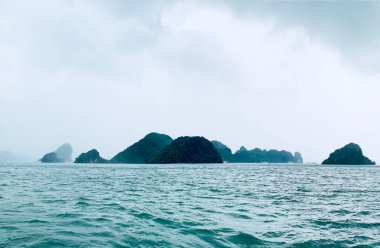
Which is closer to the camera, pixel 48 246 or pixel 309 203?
pixel 48 246

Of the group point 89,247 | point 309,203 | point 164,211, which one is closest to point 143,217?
point 164,211

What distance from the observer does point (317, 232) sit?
47.0ft

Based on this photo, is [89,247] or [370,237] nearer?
[89,247]

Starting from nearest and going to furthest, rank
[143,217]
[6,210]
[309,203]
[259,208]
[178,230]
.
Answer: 1. [178,230]
2. [143,217]
3. [6,210]
4. [259,208]
5. [309,203]

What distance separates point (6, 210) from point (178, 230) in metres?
12.5

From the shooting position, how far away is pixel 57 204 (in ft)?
71.0

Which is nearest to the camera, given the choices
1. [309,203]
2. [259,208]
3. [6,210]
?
[6,210]

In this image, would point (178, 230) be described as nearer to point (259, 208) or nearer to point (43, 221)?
point (43, 221)

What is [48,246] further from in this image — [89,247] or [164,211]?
[164,211]

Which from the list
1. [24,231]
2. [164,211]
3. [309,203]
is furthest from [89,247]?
[309,203]

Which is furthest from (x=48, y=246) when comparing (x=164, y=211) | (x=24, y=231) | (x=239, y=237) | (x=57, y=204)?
(x=57, y=204)

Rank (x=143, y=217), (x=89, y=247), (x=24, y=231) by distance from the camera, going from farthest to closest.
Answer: (x=143, y=217) < (x=24, y=231) < (x=89, y=247)

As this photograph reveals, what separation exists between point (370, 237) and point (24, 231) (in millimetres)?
16103

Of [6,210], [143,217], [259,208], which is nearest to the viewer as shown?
[143,217]
